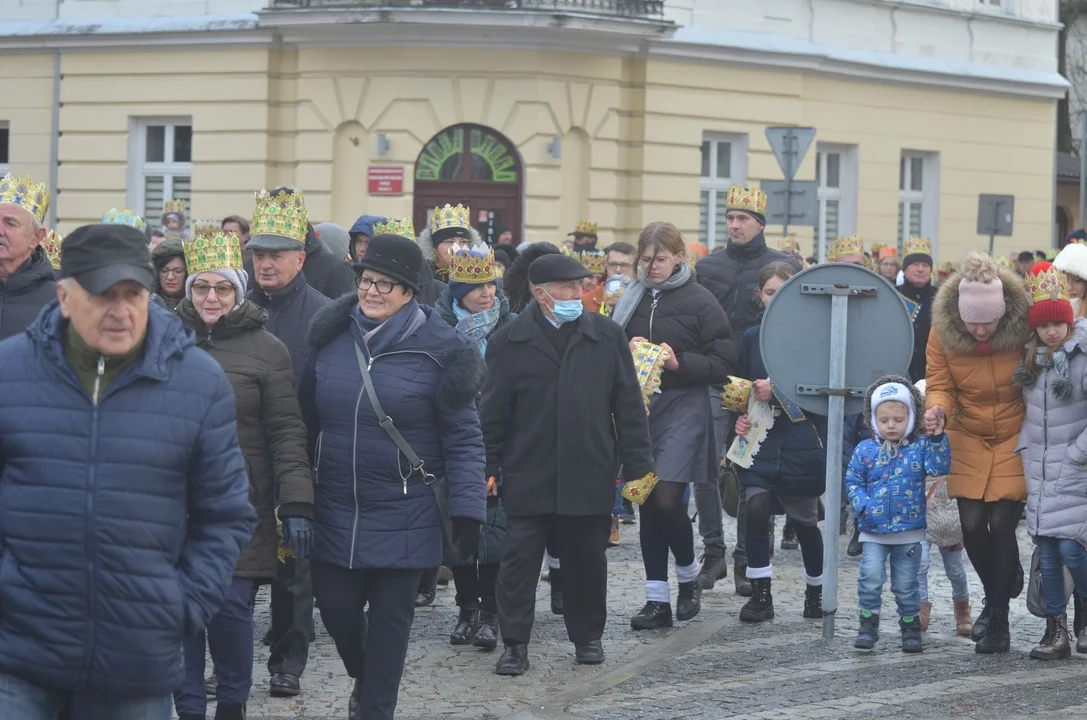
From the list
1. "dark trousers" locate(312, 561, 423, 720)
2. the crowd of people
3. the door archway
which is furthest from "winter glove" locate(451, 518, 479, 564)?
the door archway

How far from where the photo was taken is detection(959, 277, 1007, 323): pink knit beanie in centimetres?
900

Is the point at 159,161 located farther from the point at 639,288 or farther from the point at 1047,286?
the point at 1047,286

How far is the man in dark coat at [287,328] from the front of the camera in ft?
26.5

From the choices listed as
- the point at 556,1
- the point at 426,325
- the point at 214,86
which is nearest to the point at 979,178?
the point at 556,1

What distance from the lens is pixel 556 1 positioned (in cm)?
2394

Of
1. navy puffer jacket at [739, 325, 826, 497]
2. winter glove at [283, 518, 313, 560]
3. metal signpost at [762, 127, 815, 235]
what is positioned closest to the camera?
winter glove at [283, 518, 313, 560]

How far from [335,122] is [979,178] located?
12115mm

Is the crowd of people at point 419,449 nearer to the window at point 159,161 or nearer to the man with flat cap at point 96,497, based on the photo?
the man with flat cap at point 96,497

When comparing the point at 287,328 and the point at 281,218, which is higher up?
the point at 281,218

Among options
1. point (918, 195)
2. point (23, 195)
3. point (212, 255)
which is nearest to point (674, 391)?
point (212, 255)

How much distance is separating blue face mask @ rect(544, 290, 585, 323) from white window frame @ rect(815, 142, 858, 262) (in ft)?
66.8

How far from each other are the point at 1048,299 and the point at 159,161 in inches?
743

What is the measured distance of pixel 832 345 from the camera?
939cm

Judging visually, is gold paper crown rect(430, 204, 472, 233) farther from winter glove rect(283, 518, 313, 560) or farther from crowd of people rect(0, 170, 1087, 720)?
winter glove rect(283, 518, 313, 560)
